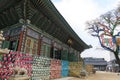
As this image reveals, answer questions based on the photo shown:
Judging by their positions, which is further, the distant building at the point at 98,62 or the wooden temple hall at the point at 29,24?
the distant building at the point at 98,62

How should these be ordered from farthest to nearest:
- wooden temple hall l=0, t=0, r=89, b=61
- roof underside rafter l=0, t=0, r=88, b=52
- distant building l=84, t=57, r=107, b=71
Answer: distant building l=84, t=57, r=107, b=71 → wooden temple hall l=0, t=0, r=89, b=61 → roof underside rafter l=0, t=0, r=88, b=52

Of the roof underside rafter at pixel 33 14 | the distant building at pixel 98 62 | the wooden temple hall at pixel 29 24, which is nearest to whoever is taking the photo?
the roof underside rafter at pixel 33 14

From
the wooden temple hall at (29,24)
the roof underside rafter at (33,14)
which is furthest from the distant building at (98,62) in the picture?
the roof underside rafter at (33,14)

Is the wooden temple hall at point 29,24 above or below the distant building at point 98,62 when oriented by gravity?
above

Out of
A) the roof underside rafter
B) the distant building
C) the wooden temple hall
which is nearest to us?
the roof underside rafter

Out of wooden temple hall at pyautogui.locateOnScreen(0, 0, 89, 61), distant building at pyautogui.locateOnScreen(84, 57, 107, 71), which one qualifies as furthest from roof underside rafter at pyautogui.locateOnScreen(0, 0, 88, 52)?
distant building at pyautogui.locateOnScreen(84, 57, 107, 71)

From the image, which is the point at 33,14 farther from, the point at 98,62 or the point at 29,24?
the point at 98,62

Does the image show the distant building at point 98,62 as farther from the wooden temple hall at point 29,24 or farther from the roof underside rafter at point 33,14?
the roof underside rafter at point 33,14

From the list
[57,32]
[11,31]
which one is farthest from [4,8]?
[57,32]

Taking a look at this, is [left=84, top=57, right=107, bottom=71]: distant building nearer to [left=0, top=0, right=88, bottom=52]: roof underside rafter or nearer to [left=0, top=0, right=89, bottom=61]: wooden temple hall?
[left=0, top=0, right=89, bottom=61]: wooden temple hall

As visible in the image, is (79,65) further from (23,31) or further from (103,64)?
(103,64)

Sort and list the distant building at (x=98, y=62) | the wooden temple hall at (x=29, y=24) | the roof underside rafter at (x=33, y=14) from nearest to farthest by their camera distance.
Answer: the roof underside rafter at (x=33, y=14) → the wooden temple hall at (x=29, y=24) → the distant building at (x=98, y=62)

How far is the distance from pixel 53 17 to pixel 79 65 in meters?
7.65

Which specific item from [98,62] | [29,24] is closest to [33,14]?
[29,24]
